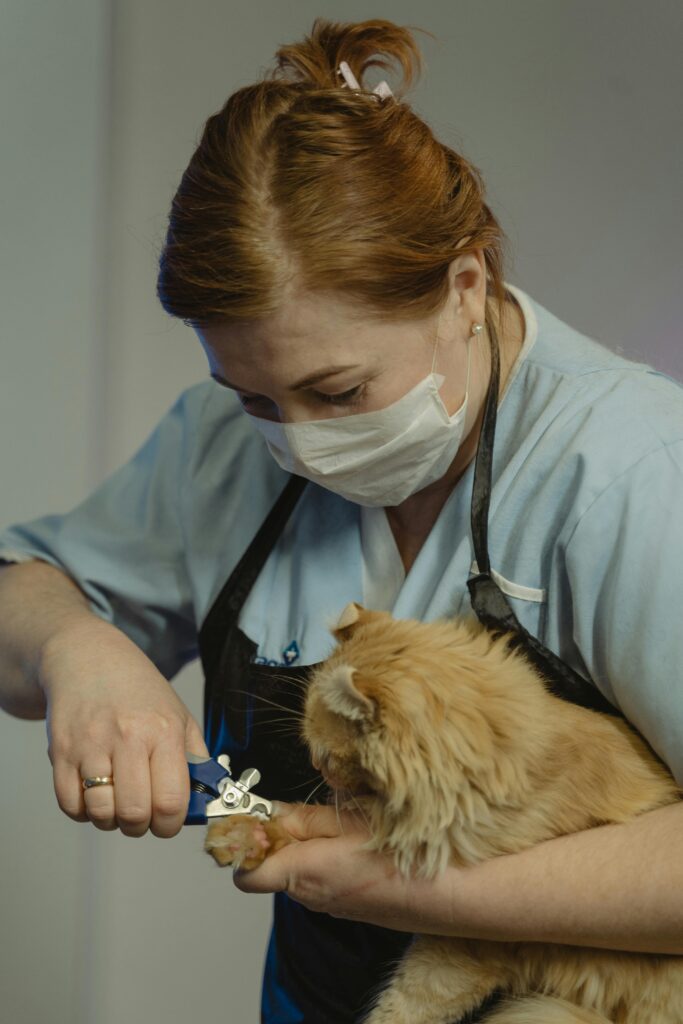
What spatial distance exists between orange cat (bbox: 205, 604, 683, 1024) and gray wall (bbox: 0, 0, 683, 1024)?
1125 millimetres

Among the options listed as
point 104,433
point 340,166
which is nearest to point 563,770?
point 340,166

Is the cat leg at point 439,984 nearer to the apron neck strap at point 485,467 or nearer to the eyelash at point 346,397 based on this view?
the apron neck strap at point 485,467

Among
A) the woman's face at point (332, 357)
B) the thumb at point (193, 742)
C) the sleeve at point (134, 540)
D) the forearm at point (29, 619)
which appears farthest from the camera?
the sleeve at point (134, 540)

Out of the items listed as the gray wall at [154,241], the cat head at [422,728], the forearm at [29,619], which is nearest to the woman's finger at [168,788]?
the cat head at [422,728]

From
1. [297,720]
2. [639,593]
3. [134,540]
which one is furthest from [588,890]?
[134,540]

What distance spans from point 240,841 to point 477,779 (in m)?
0.27

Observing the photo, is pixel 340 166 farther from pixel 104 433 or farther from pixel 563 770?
pixel 104 433

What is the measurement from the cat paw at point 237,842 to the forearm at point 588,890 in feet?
0.67

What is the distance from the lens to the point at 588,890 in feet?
3.39

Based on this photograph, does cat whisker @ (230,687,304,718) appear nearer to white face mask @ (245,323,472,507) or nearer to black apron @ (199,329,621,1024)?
black apron @ (199,329,621,1024)

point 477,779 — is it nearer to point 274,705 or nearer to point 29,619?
point 274,705

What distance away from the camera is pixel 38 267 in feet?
7.06

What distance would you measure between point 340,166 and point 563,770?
0.69m

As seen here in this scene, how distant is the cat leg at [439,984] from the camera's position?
45.9 inches
